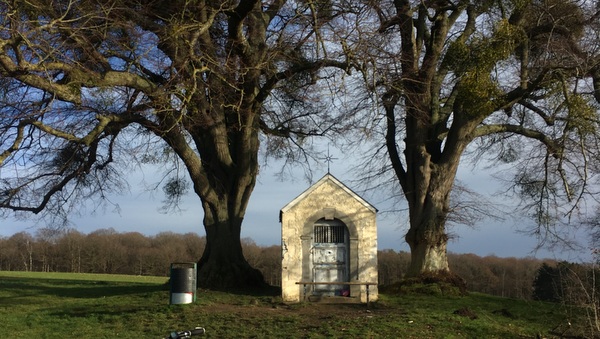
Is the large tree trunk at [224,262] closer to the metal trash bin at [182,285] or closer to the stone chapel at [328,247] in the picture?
the stone chapel at [328,247]

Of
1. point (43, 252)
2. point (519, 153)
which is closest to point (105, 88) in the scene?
point (519, 153)

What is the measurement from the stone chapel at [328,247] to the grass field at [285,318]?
685mm

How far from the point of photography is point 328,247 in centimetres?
1647

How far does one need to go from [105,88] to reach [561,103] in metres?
13.4

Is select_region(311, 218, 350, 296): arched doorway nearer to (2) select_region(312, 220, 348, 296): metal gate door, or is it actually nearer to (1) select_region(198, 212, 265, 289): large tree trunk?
(2) select_region(312, 220, 348, 296): metal gate door

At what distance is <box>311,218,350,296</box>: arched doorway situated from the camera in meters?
16.3

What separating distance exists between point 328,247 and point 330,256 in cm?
25

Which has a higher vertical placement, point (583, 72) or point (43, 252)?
point (583, 72)

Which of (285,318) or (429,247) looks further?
(429,247)

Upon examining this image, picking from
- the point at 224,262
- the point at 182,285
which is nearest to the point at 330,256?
the point at 224,262

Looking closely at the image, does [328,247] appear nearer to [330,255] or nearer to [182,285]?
[330,255]

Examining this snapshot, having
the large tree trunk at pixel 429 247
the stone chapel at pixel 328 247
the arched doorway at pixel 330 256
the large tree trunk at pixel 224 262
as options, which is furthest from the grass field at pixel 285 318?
the large tree trunk at pixel 429 247

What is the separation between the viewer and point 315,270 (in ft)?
53.4

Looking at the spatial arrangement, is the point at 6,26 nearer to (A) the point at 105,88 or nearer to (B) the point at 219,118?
(A) the point at 105,88
